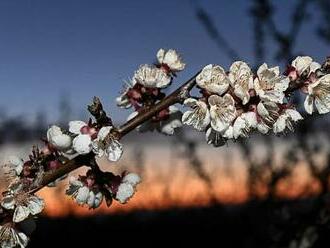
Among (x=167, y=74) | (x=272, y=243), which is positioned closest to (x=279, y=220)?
(x=272, y=243)

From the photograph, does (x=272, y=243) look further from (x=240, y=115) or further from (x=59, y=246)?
(x=59, y=246)

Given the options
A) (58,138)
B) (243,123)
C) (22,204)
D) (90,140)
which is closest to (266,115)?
(243,123)

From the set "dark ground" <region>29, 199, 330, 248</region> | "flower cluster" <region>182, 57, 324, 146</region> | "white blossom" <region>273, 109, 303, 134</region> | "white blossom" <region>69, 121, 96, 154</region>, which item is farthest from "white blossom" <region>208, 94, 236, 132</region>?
"dark ground" <region>29, 199, 330, 248</region>

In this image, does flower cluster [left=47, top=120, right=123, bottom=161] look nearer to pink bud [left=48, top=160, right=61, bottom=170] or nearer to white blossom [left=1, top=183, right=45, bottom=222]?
pink bud [left=48, top=160, right=61, bottom=170]

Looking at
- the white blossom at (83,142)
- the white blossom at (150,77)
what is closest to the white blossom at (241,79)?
the white blossom at (150,77)

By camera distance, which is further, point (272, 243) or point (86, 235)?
point (86, 235)

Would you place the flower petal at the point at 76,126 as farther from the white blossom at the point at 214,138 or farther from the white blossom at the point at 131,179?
the white blossom at the point at 214,138
